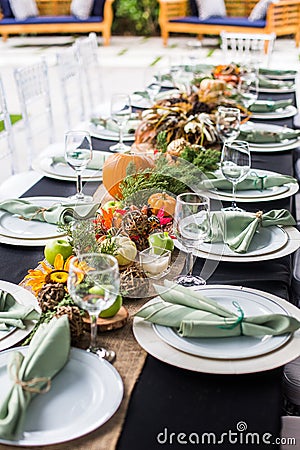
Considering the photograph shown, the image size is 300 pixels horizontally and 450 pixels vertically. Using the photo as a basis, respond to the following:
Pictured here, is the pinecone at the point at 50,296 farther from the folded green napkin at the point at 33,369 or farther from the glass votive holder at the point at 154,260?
the glass votive holder at the point at 154,260

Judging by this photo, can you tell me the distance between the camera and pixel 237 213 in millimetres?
1801

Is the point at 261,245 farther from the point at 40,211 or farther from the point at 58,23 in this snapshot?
Answer: the point at 58,23

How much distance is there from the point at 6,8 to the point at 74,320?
10.1 m

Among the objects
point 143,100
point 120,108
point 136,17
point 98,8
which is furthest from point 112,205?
point 136,17

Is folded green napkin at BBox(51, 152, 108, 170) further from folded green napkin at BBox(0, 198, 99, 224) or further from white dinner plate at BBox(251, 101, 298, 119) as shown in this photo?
white dinner plate at BBox(251, 101, 298, 119)

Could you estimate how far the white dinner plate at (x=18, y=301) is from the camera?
128cm

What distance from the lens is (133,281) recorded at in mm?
1427

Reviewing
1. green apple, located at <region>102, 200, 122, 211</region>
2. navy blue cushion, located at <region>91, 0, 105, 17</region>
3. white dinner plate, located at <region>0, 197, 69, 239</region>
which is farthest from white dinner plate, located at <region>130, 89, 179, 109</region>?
navy blue cushion, located at <region>91, 0, 105, 17</region>

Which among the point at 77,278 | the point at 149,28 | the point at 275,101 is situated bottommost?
the point at 149,28

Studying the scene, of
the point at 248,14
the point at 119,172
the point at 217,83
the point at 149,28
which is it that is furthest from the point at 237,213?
the point at 149,28

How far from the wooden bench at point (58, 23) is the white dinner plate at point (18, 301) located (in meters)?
9.07

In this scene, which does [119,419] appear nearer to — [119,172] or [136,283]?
[136,283]

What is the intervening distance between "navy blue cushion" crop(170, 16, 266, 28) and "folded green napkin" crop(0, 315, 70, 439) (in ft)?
29.4

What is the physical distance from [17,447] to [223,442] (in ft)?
1.05
